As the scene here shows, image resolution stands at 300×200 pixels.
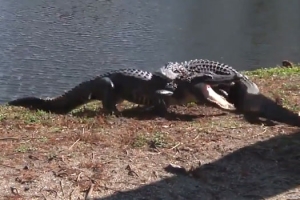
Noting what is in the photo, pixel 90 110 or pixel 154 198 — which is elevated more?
pixel 154 198

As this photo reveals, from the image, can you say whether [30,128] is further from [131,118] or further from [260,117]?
[260,117]

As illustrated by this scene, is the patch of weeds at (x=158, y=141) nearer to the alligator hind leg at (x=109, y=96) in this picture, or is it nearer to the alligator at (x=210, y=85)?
the alligator at (x=210, y=85)

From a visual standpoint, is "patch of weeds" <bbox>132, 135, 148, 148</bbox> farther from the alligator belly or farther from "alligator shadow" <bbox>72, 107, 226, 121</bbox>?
the alligator belly

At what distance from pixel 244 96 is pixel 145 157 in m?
2.31

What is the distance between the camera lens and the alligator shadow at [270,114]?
6.19m

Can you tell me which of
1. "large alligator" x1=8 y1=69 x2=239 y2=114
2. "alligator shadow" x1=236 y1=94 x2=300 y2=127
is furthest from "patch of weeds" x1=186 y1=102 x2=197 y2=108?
"alligator shadow" x1=236 y1=94 x2=300 y2=127

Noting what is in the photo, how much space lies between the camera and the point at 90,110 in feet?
24.3

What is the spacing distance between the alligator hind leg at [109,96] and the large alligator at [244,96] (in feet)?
2.17

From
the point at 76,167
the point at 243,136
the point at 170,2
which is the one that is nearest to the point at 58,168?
the point at 76,167

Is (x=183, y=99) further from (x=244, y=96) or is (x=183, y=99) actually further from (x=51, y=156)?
(x=51, y=156)

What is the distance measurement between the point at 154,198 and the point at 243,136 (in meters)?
1.50

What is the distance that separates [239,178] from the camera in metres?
4.77

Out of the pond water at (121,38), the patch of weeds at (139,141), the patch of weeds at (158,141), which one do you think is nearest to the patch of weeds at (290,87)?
the patch of weeds at (158,141)

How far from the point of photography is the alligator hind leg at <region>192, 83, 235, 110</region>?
6.90 meters
